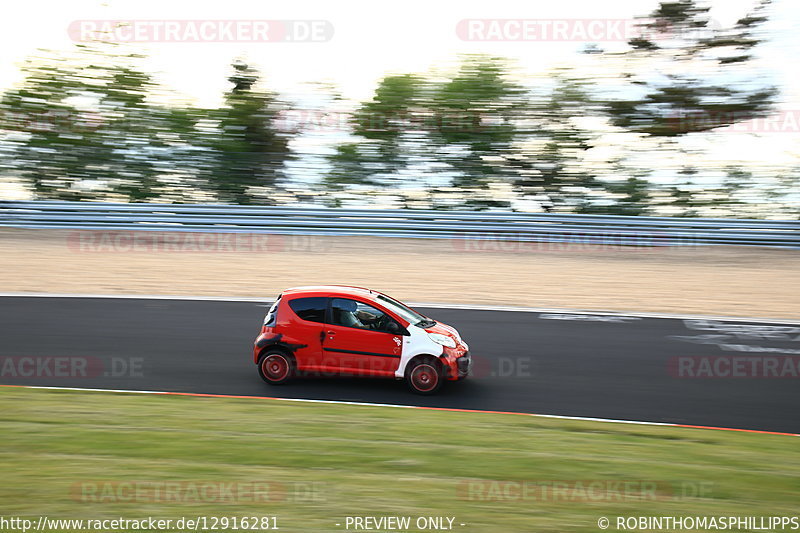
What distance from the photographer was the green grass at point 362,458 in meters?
5.49

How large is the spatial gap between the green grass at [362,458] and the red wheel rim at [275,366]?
31.7 inches

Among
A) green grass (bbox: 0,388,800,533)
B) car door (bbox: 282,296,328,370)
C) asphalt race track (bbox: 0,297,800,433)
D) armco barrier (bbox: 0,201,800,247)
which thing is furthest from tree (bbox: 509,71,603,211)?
green grass (bbox: 0,388,800,533)

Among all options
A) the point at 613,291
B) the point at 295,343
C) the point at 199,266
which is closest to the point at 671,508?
the point at 295,343

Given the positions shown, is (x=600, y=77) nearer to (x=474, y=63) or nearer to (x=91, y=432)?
(x=474, y=63)

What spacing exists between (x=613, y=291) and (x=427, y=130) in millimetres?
8095

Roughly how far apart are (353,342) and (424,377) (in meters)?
0.94

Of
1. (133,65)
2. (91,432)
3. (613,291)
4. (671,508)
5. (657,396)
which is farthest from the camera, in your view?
(133,65)

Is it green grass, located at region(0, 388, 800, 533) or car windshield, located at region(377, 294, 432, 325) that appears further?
car windshield, located at region(377, 294, 432, 325)

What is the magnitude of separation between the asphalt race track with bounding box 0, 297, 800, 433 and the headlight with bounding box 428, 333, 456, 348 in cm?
59

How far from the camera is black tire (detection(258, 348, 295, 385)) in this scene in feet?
30.5

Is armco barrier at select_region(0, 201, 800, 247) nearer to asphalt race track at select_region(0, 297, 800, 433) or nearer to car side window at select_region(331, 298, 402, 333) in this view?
asphalt race track at select_region(0, 297, 800, 433)

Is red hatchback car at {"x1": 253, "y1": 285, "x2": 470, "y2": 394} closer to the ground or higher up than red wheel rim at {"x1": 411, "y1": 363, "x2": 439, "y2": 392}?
higher up

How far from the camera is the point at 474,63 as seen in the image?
835 inches

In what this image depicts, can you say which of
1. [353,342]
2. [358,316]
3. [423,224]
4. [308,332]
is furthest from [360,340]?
[423,224]
